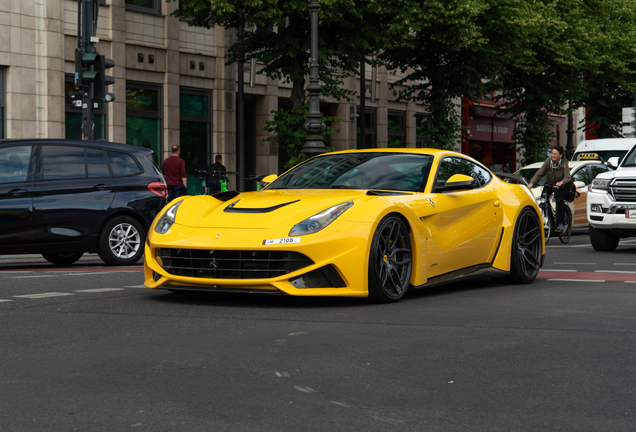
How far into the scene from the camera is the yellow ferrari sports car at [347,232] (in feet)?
24.2

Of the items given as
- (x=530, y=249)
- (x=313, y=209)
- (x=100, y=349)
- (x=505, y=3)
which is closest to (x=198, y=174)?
(x=505, y=3)

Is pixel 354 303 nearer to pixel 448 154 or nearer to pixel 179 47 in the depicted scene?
pixel 448 154

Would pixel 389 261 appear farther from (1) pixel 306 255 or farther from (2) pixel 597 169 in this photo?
(2) pixel 597 169

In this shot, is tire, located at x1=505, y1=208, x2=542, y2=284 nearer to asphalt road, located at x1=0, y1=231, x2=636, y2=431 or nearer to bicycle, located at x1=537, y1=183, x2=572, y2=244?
asphalt road, located at x1=0, y1=231, x2=636, y2=431

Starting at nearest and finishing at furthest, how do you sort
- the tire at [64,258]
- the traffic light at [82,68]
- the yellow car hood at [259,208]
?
the yellow car hood at [259,208] < the tire at [64,258] < the traffic light at [82,68]

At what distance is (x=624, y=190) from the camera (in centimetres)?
1506

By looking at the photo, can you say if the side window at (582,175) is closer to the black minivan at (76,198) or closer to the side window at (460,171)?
the black minivan at (76,198)

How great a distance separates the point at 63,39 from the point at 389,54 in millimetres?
10444

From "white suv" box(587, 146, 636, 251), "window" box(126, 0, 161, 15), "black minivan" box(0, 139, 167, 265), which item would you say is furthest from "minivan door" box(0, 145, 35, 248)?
"window" box(126, 0, 161, 15)

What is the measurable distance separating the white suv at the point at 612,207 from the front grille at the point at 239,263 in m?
8.93

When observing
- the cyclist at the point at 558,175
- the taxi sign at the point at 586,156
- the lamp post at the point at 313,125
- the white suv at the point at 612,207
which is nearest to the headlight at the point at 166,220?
the white suv at the point at 612,207

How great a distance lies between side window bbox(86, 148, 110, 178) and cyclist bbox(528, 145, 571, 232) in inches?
320

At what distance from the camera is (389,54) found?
30.0 m

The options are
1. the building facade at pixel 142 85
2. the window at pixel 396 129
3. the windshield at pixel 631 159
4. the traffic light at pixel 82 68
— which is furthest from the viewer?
the window at pixel 396 129
